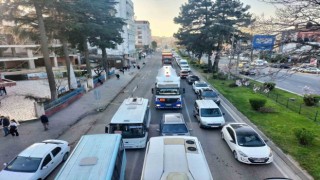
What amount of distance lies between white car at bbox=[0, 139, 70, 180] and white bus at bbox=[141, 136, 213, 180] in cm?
525

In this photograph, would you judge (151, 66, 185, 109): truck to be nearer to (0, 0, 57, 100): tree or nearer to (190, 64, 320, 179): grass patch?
(190, 64, 320, 179): grass patch

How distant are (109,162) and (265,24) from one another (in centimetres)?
737

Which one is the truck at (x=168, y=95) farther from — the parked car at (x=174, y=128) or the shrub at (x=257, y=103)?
the shrub at (x=257, y=103)

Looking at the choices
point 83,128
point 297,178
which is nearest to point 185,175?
point 297,178

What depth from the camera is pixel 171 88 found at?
70.1ft

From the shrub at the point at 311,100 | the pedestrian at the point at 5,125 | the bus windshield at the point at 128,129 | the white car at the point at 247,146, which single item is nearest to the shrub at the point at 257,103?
the shrub at the point at 311,100

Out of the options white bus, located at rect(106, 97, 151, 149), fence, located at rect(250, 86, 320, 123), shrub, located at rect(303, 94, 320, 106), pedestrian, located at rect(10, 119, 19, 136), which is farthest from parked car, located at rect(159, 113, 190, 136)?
shrub, located at rect(303, 94, 320, 106)

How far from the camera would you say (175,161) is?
7867 mm

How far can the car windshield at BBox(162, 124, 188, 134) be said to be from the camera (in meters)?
13.7

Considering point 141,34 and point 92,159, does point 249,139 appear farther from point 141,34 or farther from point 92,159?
point 141,34

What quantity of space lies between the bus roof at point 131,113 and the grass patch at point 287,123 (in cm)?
831

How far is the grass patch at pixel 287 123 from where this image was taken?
38.9ft

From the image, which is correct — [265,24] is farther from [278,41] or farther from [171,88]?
[171,88]

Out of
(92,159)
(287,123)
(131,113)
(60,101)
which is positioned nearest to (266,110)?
(287,123)
